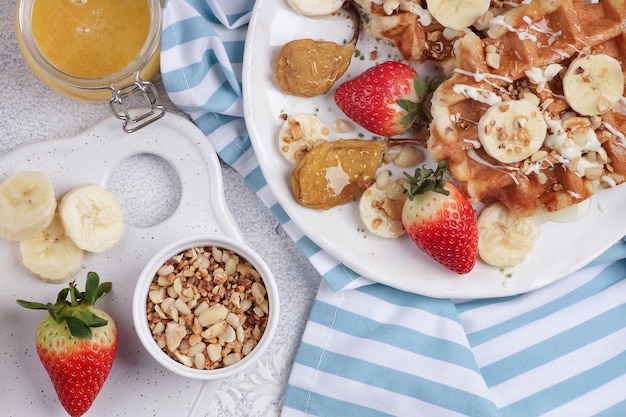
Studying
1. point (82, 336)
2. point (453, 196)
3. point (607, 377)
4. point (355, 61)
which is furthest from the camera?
point (607, 377)

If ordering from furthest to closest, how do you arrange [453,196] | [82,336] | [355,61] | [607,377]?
[607,377], [355,61], [453,196], [82,336]

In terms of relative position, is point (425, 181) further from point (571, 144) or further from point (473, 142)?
point (571, 144)

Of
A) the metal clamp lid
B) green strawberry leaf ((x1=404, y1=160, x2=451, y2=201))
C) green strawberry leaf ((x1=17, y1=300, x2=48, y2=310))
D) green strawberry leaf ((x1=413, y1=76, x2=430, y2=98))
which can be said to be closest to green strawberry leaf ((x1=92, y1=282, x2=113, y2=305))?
green strawberry leaf ((x1=17, y1=300, x2=48, y2=310))

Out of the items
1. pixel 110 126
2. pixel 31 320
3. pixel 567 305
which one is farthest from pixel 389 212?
pixel 31 320

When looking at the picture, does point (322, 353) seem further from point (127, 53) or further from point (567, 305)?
point (127, 53)

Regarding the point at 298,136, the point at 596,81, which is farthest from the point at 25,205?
the point at 596,81
